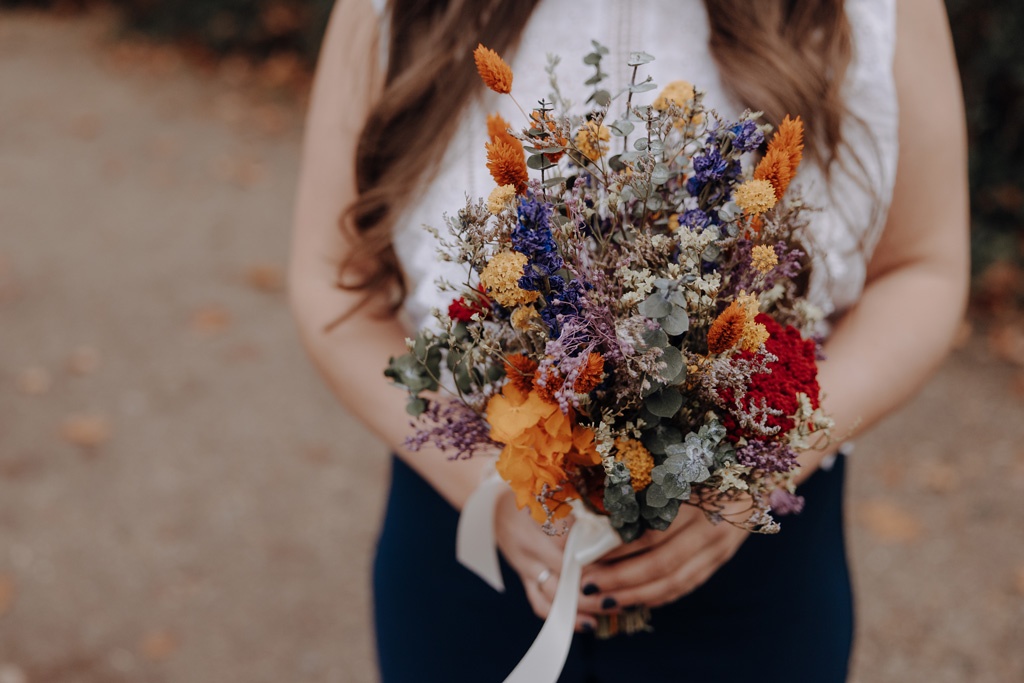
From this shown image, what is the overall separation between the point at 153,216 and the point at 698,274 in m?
5.78

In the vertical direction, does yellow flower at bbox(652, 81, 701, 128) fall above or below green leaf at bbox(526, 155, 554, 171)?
above

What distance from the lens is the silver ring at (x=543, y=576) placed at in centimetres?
142

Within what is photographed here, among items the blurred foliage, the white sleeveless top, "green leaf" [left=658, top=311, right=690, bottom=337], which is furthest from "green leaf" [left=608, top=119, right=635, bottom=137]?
the blurred foliage

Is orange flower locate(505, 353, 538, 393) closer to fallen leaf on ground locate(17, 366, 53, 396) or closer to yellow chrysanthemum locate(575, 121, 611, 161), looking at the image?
yellow chrysanthemum locate(575, 121, 611, 161)

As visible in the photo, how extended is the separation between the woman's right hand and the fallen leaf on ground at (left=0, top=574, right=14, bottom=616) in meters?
2.73

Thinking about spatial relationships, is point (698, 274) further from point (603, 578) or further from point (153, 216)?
point (153, 216)

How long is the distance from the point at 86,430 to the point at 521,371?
148 inches

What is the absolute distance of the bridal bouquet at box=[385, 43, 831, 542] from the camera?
0.92 meters

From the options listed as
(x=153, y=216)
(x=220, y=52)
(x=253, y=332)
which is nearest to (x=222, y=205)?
(x=153, y=216)

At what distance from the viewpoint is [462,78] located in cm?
149

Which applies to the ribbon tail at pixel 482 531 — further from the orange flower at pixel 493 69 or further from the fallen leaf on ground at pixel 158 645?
the fallen leaf on ground at pixel 158 645

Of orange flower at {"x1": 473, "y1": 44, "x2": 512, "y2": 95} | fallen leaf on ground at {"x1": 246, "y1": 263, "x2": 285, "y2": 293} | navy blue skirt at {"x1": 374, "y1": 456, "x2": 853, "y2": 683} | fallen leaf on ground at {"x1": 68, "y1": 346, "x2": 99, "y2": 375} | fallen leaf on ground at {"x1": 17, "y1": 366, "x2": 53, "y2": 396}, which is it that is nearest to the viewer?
orange flower at {"x1": 473, "y1": 44, "x2": 512, "y2": 95}

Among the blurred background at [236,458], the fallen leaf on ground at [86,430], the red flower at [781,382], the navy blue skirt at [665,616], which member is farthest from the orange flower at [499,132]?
the fallen leaf on ground at [86,430]

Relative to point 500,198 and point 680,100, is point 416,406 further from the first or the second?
point 680,100
